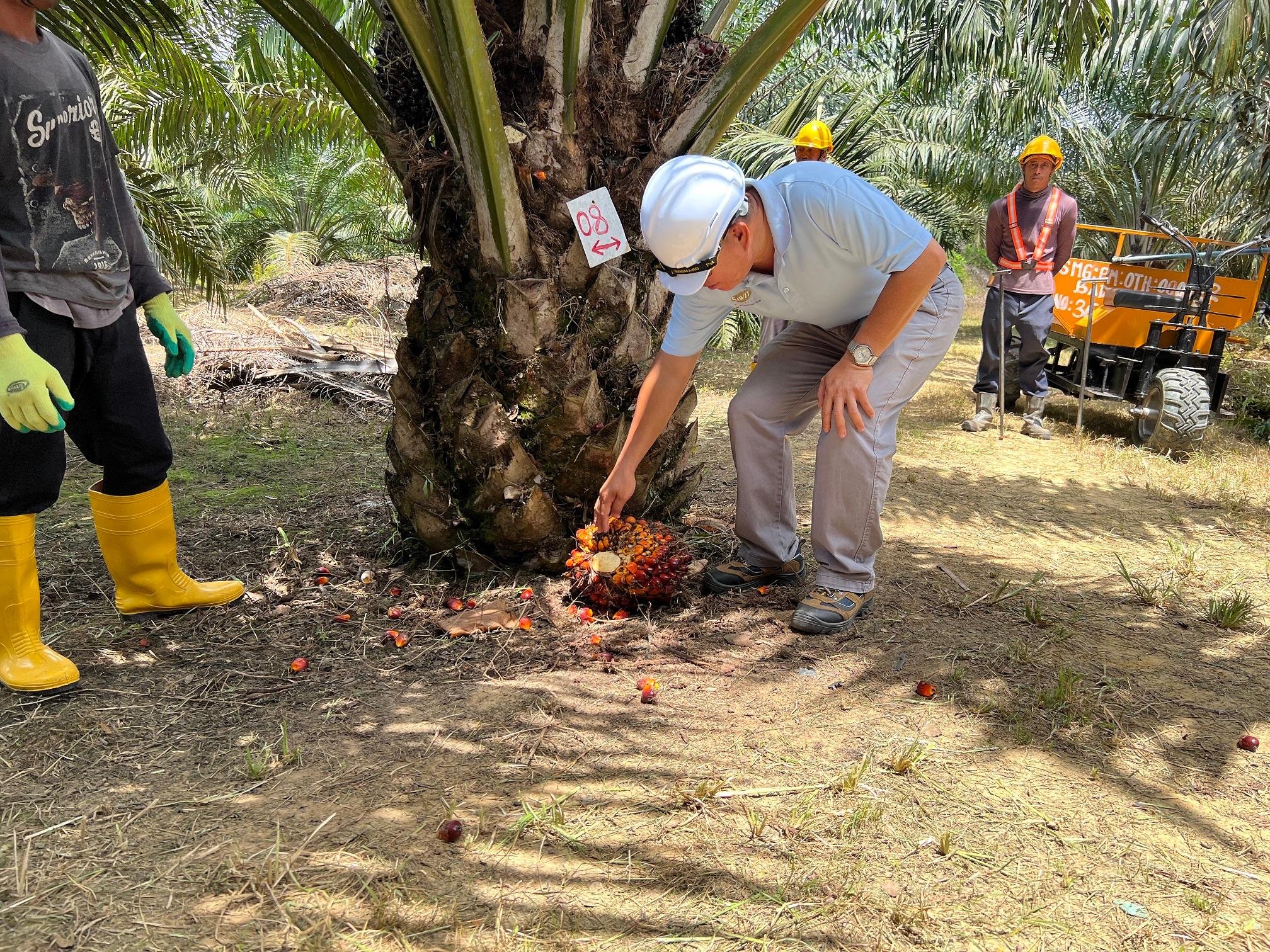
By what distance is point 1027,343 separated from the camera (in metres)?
6.56

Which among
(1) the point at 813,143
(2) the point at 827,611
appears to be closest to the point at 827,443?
(2) the point at 827,611

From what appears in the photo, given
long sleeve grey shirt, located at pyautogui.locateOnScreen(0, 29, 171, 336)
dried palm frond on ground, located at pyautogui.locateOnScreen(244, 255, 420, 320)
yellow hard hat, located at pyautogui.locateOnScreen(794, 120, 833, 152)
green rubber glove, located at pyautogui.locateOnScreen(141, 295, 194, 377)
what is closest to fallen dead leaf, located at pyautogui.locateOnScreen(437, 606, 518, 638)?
green rubber glove, located at pyautogui.locateOnScreen(141, 295, 194, 377)

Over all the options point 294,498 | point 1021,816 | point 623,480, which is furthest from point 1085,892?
point 294,498

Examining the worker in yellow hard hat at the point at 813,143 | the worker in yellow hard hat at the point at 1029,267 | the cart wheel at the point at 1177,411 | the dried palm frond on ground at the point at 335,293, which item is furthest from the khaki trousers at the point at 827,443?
the dried palm frond on ground at the point at 335,293

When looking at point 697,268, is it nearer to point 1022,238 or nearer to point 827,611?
point 827,611

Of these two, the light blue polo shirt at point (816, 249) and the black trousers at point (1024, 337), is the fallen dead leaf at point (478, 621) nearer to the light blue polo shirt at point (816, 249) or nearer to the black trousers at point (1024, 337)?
the light blue polo shirt at point (816, 249)

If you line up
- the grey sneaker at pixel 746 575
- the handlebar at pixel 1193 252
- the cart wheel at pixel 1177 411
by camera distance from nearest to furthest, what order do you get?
1. the grey sneaker at pixel 746 575
2. the cart wheel at pixel 1177 411
3. the handlebar at pixel 1193 252

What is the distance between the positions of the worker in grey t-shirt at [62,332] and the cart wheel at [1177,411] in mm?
5542

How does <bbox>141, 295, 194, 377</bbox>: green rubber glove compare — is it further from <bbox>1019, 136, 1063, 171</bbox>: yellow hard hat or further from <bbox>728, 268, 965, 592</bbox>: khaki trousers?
<bbox>1019, 136, 1063, 171</bbox>: yellow hard hat

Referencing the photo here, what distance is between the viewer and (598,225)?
124 inches

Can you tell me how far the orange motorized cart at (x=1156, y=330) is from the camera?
19.1 feet

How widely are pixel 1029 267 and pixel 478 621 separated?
16.8 feet

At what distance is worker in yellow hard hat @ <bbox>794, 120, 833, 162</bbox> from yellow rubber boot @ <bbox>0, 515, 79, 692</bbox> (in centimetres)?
466

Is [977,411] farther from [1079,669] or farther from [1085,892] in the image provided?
[1085,892]
